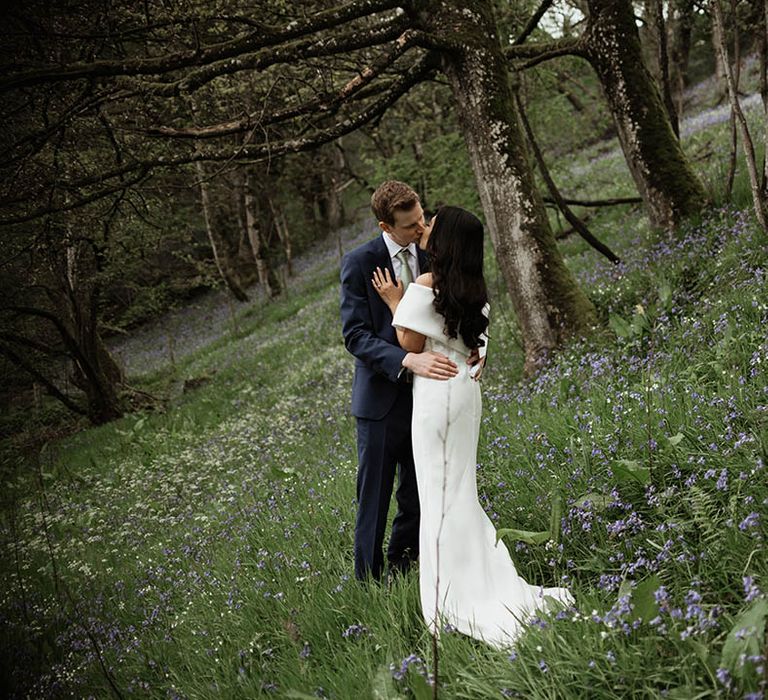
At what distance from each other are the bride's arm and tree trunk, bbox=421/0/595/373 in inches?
127

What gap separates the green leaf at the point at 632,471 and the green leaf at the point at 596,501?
0.17m

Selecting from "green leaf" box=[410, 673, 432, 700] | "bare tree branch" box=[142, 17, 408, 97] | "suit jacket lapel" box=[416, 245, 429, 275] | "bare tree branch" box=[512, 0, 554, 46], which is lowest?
"green leaf" box=[410, 673, 432, 700]

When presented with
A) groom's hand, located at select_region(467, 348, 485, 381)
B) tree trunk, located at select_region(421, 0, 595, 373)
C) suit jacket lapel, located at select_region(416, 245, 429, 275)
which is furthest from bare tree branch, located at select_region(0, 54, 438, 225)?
groom's hand, located at select_region(467, 348, 485, 381)

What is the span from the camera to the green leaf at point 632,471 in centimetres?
338

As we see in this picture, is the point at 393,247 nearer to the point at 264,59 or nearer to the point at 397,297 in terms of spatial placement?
the point at 397,297

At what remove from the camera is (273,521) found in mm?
5453

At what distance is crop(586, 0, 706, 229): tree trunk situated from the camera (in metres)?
7.22

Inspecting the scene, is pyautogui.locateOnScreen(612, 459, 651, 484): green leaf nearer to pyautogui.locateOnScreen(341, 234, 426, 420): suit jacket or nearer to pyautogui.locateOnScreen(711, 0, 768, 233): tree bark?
pyautogui.locateOnScreen(341, 234, 426, 420): suit jacket

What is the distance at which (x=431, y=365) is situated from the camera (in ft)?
11.0

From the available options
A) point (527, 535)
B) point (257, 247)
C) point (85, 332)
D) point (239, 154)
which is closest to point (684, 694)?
point (527, 535)

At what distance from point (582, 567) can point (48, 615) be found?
495 cm

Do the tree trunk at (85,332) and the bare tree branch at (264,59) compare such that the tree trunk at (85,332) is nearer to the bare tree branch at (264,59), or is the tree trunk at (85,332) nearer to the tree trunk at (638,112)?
the bare tree branch at (264,59)

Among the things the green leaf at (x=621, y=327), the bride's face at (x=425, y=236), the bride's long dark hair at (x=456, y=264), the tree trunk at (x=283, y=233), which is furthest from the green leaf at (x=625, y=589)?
the tree trunk at (x=283, y=233)

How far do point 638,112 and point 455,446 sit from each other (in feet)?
19.8
